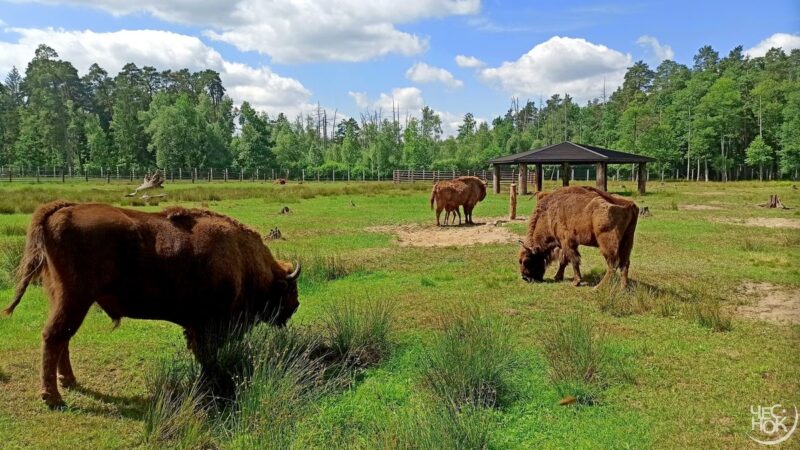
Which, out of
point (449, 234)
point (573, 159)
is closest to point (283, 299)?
point (449, 234)

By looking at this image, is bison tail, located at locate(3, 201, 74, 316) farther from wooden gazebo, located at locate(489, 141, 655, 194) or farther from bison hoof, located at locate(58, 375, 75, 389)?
wooden gazebo, located at locate(489, 141, 655, 194)

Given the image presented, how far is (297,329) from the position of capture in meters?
6.52

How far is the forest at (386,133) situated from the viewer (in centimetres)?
6569

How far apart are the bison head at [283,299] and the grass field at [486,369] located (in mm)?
382

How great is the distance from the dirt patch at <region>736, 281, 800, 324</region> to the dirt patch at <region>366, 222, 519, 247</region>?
7.15 metres

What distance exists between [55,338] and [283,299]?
8.29ft

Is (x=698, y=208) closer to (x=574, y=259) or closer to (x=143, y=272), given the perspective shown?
(x=574, y=259)

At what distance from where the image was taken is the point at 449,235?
1766 centimetres

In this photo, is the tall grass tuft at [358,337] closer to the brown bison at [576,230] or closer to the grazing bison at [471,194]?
the brown bison at [576,230]

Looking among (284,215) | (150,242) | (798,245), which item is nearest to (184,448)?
(150,242)

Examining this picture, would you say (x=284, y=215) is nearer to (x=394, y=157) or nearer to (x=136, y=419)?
(x=136, y=419)

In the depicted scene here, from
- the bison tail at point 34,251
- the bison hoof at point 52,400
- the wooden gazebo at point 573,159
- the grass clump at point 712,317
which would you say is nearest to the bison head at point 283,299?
the bison hoof at point 52,400

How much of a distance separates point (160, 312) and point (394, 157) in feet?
244

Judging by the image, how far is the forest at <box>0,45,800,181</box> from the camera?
216ft
